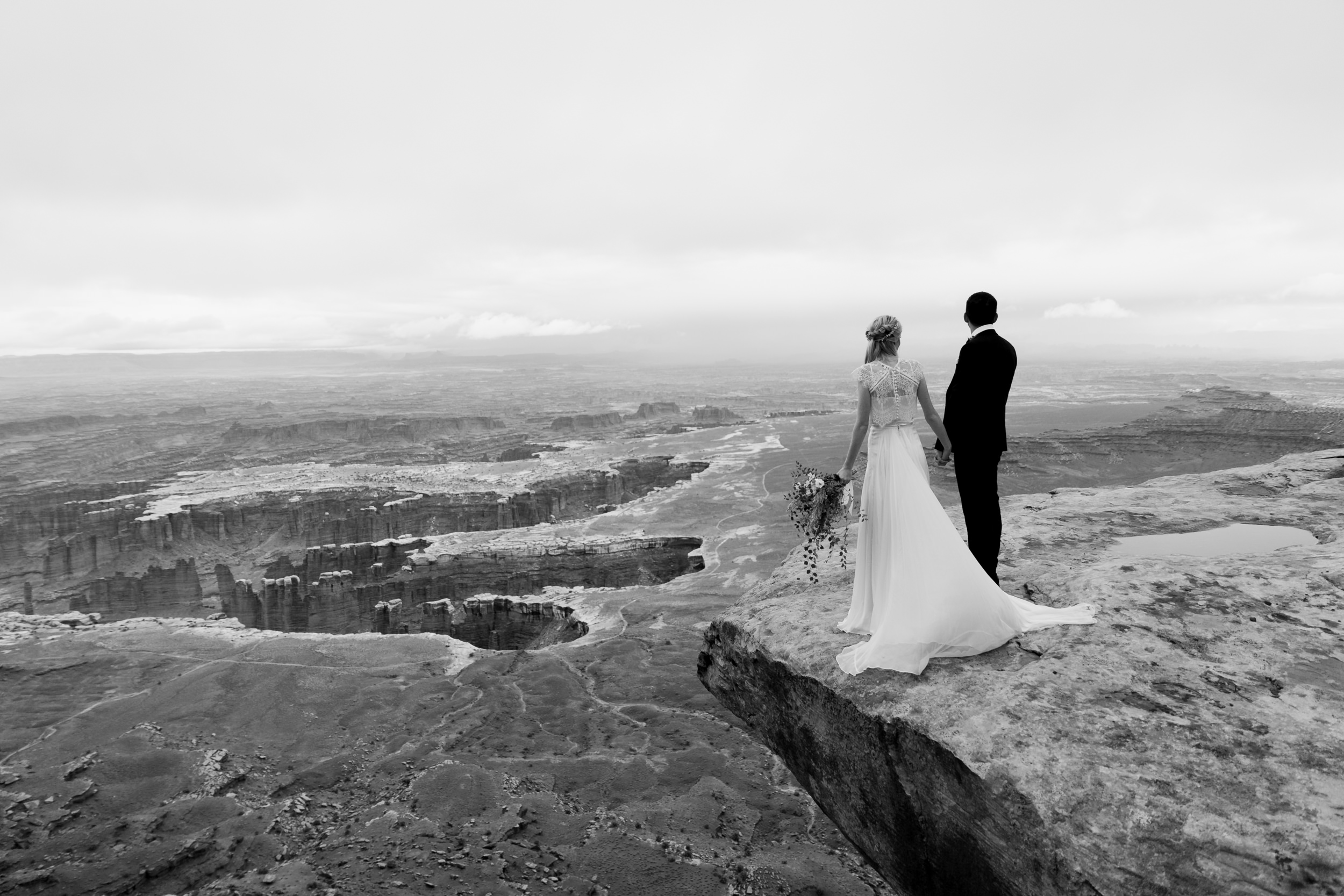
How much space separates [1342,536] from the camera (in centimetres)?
655

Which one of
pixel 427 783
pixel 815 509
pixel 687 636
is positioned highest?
pixel 815 509

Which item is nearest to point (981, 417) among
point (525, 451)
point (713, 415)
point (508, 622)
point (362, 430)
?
point (508, 622)

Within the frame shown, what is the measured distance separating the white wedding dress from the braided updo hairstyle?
0.10 meters

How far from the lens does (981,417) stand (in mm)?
5156

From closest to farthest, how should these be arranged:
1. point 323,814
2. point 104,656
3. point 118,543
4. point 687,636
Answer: point 323,814
point 104,656
point 687,636
point 118,543

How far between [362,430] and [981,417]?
76.5 meters

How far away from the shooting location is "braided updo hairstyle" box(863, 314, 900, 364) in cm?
516

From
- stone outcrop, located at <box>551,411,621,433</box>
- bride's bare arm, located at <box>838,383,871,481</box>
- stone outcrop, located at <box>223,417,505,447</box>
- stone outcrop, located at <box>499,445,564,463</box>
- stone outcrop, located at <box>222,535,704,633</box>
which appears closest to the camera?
bride's bare arm, located at <box>838,383,871,481</box>

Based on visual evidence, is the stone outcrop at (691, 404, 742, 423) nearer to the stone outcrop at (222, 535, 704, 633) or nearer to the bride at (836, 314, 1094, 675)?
the stone outcrop at (222, 535, 704, 633)

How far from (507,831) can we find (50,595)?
103ft

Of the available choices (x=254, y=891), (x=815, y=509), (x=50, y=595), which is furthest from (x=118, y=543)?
(x=815, y=509)

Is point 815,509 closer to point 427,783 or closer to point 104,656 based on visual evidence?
point 427,783

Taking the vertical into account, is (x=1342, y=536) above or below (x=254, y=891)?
above

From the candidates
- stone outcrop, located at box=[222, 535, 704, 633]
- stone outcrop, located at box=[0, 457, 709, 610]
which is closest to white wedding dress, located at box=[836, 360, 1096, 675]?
stone outcrop, located at box=[222, 535, 704, 633]
